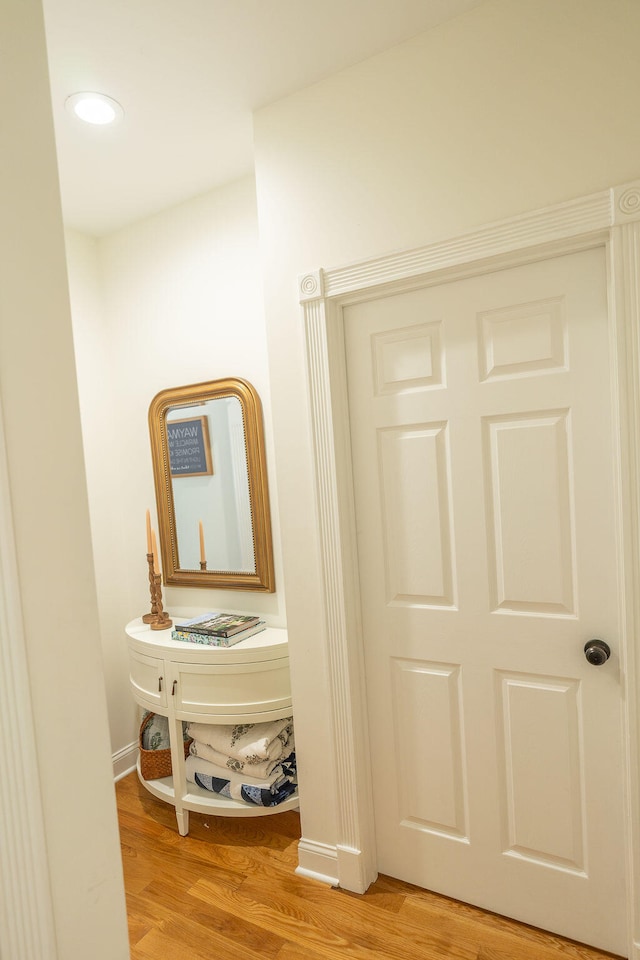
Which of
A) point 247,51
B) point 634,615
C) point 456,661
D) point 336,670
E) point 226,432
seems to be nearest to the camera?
point 634,615

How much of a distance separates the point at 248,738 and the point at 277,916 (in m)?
0.56

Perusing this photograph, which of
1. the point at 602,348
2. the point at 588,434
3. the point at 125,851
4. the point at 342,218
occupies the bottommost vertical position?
the point at 125,851

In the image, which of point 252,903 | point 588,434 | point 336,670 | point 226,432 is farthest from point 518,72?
point 252,903

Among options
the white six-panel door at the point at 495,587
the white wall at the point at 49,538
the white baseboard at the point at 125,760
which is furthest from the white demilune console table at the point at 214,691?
the white wall at the point at 49,538

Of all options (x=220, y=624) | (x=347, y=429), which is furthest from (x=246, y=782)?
(x=347, y=429)

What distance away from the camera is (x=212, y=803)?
2.14m

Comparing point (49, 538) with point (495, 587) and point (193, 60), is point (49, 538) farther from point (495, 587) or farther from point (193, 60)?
point (193, 60)

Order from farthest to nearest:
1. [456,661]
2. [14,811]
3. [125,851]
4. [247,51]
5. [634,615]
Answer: [125,851] < [456,661] < [247,51] < [634,615] < [14,811]

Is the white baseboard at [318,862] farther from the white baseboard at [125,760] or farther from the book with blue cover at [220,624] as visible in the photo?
the white baseboard at [125,760]

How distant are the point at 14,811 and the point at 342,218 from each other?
1.68 meters

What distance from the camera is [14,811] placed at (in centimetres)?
88

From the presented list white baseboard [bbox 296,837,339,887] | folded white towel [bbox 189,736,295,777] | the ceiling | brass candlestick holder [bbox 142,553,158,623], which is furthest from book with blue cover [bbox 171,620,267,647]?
the ceiling

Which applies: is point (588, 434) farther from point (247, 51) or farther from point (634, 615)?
point (247, 51)

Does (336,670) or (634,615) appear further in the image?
(336,670)
